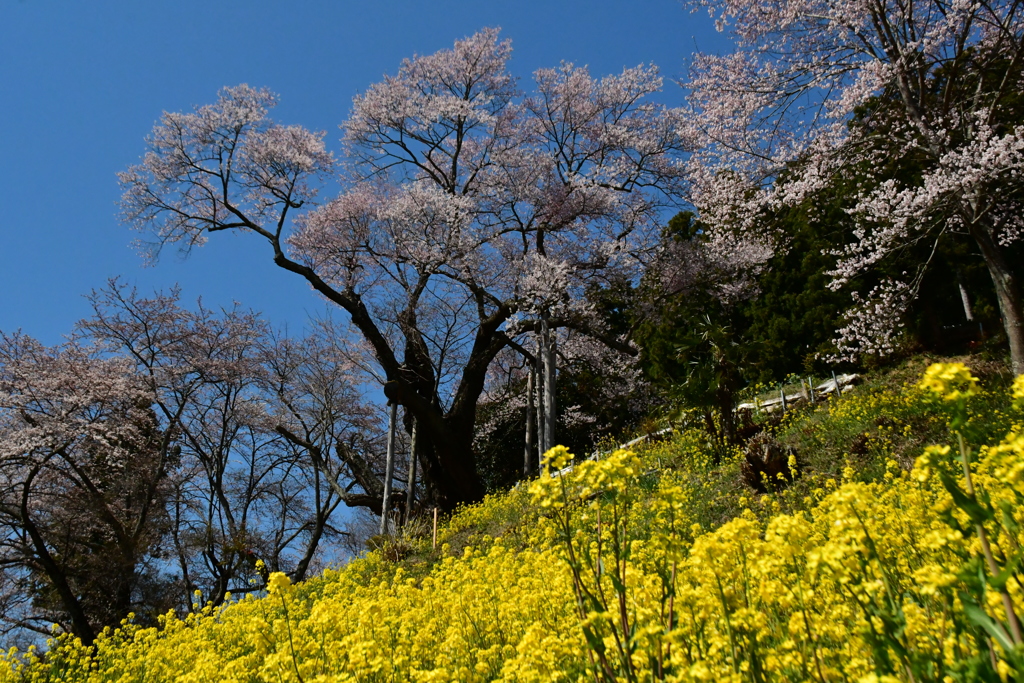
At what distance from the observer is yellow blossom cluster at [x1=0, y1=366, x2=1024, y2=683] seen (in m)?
1.57

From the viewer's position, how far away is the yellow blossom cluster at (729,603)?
5.16 ft

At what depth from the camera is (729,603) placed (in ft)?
7.26

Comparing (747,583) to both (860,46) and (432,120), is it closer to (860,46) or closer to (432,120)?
(860,46)

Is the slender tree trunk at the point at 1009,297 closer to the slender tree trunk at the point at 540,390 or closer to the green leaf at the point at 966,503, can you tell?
the slender tree trunk at the point at 540,390

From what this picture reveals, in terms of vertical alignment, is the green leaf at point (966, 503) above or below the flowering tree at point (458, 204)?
below

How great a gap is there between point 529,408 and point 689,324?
4.16 metres

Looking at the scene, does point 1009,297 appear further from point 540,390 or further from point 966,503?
point 540,390

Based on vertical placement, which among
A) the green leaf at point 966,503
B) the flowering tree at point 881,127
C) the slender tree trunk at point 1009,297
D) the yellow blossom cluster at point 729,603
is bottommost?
the yellow blossom cluster at point 729,603

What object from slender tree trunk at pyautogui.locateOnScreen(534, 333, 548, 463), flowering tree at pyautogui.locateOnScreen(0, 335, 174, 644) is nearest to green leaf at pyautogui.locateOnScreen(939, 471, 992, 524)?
slender tree trunk at pyautogui.locateOnScreen(534, 333, 548, 463)

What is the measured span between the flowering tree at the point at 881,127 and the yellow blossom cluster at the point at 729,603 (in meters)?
4.41

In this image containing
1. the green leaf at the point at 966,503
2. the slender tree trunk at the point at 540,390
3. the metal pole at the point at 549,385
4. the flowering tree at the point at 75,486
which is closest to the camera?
the green leaf at the point at 966,503

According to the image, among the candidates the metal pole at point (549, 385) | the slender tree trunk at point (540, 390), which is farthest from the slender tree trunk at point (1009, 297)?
the slender tree trunk at point (540, 390)

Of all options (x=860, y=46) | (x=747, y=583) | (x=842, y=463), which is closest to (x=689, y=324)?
(x=860, y=46)

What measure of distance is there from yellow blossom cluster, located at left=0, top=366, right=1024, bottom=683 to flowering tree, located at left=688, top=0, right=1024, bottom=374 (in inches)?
174
